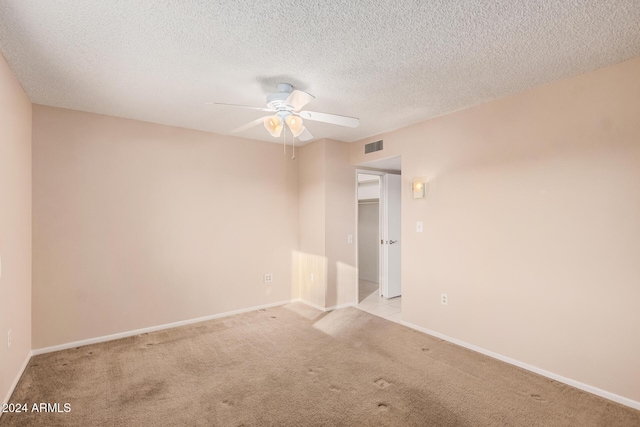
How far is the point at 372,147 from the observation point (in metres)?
4.65

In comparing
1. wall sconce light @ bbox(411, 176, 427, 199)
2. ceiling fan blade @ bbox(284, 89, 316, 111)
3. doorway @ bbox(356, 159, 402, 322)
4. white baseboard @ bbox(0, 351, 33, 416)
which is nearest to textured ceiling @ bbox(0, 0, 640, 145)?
ceiling fan blade @ bbox(284, 89, 316, 111)

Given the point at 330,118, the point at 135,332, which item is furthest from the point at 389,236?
the point at 135,332

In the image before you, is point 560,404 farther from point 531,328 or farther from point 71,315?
point 71,315

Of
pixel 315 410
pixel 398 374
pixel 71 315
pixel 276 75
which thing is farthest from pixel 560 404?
pixel 71 315

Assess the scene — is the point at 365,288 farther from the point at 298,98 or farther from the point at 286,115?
the point at 298,98

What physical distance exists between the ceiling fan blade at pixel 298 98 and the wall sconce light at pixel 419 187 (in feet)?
6.53

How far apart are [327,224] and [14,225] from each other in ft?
11.1

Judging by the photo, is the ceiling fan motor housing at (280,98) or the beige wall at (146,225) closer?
the ceiling fan motor housing at (280,98)

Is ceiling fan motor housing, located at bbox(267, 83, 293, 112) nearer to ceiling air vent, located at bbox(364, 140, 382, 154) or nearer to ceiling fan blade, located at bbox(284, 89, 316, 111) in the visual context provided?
ceiling fan blade, located at bbox(284, 89, 316, 111)

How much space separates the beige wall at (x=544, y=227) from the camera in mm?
2455

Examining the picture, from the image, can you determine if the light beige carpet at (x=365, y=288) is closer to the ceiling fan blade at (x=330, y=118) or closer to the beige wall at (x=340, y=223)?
the beige wall at (x=340, y=223)

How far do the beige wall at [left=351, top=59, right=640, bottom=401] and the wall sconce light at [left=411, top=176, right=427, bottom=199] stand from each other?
0.08 meters

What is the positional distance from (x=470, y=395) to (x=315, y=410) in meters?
1.25

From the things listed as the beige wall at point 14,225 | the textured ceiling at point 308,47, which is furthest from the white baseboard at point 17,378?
the textured ceiling at point 308,47
